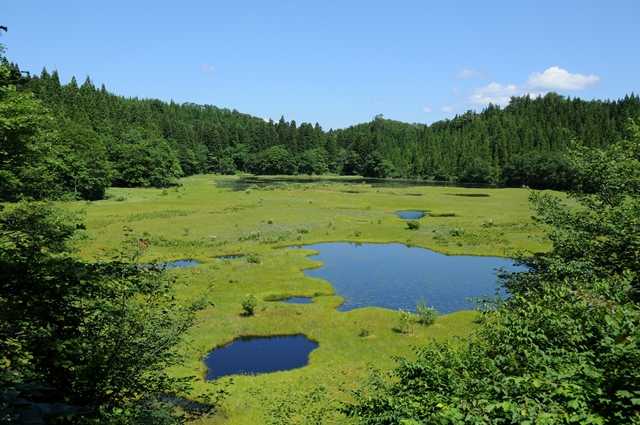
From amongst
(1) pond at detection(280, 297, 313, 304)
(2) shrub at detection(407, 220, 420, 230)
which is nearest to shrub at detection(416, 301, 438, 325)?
(1) pond at detection(280, 297, 313, 304)

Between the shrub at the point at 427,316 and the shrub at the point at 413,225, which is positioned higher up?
the shrub at the point at 413,225

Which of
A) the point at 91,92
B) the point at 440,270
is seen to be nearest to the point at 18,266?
the point at 440,270

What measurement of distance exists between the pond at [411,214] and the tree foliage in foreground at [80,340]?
79729 mm

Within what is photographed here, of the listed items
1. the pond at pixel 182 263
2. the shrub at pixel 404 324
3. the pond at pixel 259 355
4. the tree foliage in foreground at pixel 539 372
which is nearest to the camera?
the tree foliage in foreground at pixel 539 372

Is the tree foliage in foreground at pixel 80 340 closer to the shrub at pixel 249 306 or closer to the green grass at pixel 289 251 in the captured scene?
the green grass at pixel 289 251

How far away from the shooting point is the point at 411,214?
9956 cm

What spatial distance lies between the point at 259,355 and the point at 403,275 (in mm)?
25207

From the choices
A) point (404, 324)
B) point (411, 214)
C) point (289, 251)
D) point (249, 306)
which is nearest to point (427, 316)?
point (404, 324)

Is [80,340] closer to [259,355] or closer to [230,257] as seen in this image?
A: [259,355]

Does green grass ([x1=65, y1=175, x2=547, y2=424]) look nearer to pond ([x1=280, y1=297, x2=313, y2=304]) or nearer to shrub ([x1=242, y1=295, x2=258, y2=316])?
shrub ([x1=242, y1=295, x2=258, y2=316])

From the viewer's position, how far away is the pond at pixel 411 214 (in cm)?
9384

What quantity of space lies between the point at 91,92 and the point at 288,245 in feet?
468

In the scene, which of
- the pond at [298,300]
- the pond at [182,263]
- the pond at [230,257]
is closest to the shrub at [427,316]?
the pond at [298,300]

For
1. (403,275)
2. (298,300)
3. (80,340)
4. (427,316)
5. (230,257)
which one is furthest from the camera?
(230,257)
